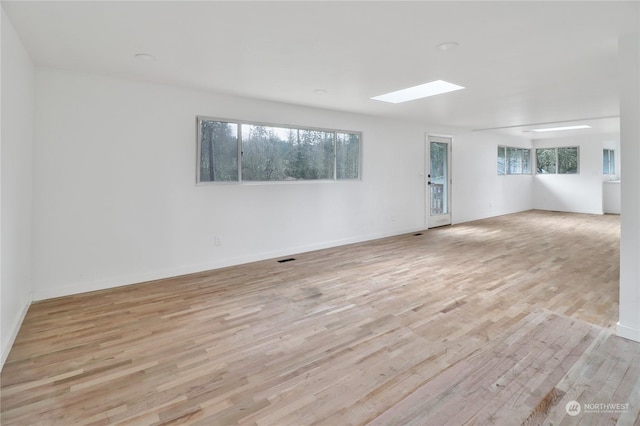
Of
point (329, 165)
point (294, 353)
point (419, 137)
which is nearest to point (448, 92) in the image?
point (329, 165)

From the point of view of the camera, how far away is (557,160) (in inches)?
408

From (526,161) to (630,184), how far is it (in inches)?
370

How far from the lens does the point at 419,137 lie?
280 inches

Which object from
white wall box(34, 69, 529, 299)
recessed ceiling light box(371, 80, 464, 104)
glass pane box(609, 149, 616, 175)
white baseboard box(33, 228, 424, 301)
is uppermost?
recessed ceiling light box(371, 80, 464, 104)

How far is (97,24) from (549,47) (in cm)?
364

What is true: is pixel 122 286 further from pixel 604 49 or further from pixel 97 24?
pixel 604 49

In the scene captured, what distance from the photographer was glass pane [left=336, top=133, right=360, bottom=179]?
585 centimetres

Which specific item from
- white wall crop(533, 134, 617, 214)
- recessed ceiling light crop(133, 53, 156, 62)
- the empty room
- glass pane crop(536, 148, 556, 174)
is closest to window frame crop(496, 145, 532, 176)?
glass pane crop(536, 148, 556, 174)

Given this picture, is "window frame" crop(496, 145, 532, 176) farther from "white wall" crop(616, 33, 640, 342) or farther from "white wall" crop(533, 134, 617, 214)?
"white wall" crop(616, 33, 640, 342)

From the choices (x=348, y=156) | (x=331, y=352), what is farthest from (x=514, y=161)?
(x=331, y=352)

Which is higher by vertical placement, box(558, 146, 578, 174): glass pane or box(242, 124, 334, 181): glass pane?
box(558, 146, 578, 174): glass pane

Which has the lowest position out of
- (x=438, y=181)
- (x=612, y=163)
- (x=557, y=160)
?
(x=438, y=181)

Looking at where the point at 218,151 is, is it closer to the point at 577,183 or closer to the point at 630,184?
the point at 630,184

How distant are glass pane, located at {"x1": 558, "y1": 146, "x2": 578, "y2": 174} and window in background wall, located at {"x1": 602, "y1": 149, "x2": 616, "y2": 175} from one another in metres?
0.76
